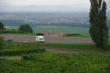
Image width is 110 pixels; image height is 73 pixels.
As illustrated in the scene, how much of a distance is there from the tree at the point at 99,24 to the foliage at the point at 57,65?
9831 millimetres

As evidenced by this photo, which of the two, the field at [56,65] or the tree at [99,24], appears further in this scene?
the tree at [99,24]

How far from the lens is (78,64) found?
2273 cm

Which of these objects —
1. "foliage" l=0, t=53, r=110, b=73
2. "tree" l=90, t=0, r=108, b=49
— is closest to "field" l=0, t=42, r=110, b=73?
"foliage" l=0, t=53, r=110, b=73

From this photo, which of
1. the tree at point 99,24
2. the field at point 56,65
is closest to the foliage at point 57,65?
the field at point 56,65

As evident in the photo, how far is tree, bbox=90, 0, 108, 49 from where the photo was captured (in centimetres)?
3638

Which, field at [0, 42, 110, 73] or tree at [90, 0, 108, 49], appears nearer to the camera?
field at [0, 42, 110, 73]

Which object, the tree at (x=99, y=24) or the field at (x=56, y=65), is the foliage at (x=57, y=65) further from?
the tree at (x=99, y=24)

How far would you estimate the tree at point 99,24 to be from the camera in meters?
36.4

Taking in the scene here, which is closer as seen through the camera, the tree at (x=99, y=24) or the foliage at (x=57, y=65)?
the foliage at (x=57, y=65)

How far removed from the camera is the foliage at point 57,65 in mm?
19188

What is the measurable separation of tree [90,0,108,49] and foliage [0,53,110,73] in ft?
32.3

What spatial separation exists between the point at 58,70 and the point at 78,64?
3637 mm

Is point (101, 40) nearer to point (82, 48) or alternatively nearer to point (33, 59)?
point (82, 48)

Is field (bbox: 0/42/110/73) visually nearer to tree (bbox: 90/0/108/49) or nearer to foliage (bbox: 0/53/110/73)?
foliage (bbox: 0/53/110/73)
